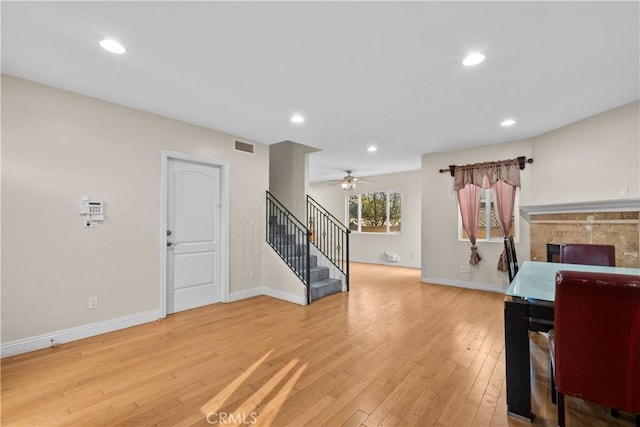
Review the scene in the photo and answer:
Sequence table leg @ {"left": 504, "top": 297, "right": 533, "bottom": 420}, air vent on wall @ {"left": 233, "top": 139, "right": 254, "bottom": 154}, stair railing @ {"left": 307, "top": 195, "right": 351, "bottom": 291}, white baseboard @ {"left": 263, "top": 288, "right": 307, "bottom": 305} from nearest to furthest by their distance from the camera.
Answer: table leg @ {"left": 504, "top": 297, "right": 533, "bottom": 420} → white baseboard @ {"left": 263, "top": 288, "right": 307, "bottom": 305} → air vent on wall @ {"left": 233, "top": 139, "right": 254, "bottom": 154} → stair railing @ {"left": 307, "top": 195, "right": 351, "bottom": 291}

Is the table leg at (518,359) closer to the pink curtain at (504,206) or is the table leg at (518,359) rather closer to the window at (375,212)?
the pink curtain at (504,206)

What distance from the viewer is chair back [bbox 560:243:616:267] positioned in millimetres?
2973

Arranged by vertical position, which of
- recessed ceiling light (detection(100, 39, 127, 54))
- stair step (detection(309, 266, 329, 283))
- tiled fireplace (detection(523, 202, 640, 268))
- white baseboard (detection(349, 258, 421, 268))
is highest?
recessed ceiling light (detection(100, 39, 127, 54))

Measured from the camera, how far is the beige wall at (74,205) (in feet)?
8.58

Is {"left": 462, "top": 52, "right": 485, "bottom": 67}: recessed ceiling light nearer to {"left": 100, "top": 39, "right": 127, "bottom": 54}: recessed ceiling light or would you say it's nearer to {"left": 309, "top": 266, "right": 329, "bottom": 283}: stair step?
{"left": 100, "top": 39, "right": 127, "bottom": 54}: recessed ceiling light

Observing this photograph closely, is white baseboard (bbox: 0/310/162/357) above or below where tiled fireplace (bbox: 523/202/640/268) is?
below

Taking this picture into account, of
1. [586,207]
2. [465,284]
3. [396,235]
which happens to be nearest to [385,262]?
[396,235]

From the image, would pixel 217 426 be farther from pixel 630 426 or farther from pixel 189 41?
pixel 189 41

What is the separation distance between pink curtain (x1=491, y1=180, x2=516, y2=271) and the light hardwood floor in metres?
1.51

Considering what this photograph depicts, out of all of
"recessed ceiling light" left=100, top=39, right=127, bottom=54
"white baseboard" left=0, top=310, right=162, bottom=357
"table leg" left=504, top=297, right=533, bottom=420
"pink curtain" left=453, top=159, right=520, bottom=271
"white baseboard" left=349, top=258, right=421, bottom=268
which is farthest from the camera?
"white baseboard" left=349, top=258, right=421, bottom=268

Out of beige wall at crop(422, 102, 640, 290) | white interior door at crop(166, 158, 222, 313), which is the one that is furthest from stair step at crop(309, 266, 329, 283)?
beige wall at crop(422, 102, 640, 290)

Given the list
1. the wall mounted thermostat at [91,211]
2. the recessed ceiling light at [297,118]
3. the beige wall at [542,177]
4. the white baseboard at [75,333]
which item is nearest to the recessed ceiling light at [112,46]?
the wall mounted thermostat at [91,211]

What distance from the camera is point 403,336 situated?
120 inches

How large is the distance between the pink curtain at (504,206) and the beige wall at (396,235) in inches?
104
